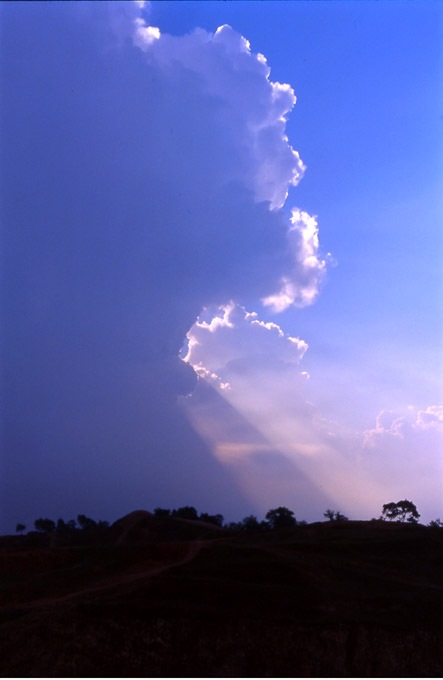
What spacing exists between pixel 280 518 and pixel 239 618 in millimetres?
50532

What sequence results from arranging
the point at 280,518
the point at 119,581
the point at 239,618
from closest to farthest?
the point at 239,618, the point at 119,581, the point at 280,518

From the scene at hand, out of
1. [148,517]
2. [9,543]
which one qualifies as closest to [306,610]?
[148,517]

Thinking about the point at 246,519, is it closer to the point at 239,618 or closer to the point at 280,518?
the point at 280,518

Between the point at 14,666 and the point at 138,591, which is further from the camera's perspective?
the point at 138,591

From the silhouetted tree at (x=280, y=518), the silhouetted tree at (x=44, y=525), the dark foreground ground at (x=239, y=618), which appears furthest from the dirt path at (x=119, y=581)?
the silhouetted tree at (x=44, y=525)

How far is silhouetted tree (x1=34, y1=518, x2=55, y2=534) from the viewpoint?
74625 millimetres

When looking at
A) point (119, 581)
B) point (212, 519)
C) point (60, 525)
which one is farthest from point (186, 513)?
point (119, 581)

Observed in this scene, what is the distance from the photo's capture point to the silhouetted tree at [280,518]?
65156mm

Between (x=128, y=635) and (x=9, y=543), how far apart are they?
1707 inches

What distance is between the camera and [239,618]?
17531mm

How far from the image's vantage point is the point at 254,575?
76.0 ft

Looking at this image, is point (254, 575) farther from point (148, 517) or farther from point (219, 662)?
point (148, 517)

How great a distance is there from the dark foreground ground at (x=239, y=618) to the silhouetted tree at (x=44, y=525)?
49.4 m

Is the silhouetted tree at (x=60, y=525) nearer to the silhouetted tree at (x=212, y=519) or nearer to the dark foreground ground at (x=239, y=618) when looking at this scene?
the silhouetted tree at (x=212, y=519)
